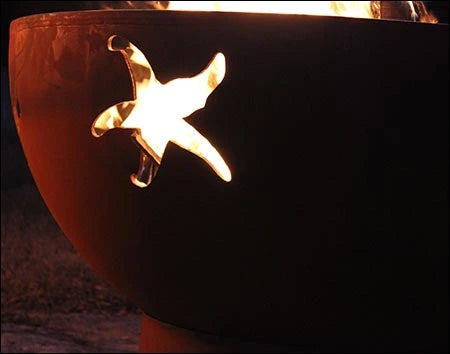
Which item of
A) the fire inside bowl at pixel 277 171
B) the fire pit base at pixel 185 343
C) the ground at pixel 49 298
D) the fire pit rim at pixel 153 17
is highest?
the ground at pixel 49 298

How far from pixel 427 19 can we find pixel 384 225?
45 cm

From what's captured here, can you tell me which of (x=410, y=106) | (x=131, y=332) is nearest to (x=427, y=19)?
(x=410, y=106)

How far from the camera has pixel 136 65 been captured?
0.73m

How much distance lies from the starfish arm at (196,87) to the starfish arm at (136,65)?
0.02m

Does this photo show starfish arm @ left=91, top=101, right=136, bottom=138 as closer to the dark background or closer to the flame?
the flame

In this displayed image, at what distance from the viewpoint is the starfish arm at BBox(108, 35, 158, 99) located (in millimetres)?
721

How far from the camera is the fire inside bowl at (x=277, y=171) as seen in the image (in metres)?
0.69

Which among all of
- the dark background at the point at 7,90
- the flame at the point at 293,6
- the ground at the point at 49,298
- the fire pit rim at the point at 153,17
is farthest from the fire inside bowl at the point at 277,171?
the dark background at the point at 7,90

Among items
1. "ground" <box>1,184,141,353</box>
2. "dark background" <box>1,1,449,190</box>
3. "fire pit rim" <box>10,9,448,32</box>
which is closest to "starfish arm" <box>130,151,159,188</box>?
"fire pit rim" <box>10,9,448,32</box>

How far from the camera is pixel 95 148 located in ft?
2.55

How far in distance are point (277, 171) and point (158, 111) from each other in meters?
0.12

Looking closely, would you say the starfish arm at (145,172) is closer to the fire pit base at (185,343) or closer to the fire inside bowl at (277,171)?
the fire inside bowl at (277,171)

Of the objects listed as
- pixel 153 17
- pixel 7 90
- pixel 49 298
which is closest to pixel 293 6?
pixel 153 17

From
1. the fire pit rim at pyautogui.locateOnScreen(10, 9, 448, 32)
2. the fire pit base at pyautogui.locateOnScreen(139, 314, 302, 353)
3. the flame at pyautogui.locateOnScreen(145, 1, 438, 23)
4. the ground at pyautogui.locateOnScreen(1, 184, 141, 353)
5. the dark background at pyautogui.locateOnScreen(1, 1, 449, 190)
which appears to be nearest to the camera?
the fire pit rim at pyautogui.locateOnScreen(10, 9, 448, 32)
